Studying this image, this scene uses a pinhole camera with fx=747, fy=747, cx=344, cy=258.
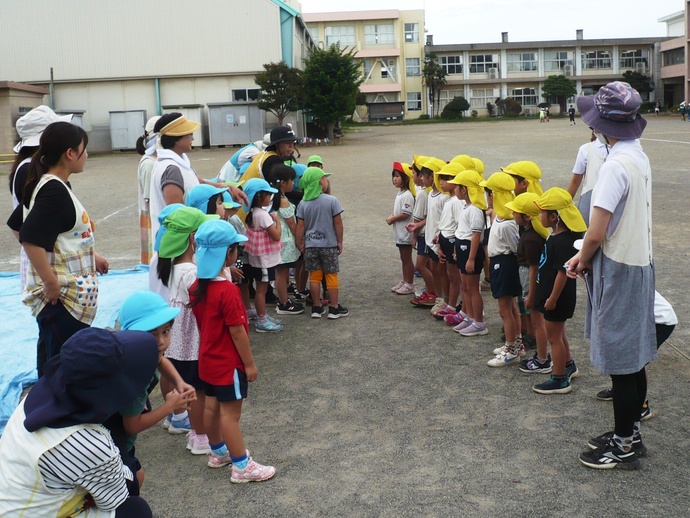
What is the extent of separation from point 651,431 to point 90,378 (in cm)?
321

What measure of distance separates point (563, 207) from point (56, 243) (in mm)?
2979

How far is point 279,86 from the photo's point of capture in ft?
112

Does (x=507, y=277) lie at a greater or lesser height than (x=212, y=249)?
lesser

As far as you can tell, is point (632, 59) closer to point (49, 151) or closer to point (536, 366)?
point (536, 366)

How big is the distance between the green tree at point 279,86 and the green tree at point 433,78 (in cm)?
3880

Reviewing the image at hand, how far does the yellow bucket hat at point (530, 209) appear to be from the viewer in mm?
5156

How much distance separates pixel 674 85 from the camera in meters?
71.1

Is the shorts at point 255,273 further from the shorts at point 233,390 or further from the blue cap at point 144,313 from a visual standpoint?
the blue cap at point 144,313

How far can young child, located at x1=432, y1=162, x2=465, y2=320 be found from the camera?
651 centimetres

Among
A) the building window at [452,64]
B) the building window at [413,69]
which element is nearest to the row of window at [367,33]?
the building window at [413,69]

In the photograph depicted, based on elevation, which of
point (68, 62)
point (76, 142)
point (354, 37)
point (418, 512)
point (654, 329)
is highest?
point (354, 37)

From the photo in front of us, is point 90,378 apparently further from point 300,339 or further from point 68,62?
point 68,62

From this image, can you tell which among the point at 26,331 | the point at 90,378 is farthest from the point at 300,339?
the point at 90,378

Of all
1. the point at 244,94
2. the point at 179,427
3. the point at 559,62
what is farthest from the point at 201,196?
the point at 559,62
